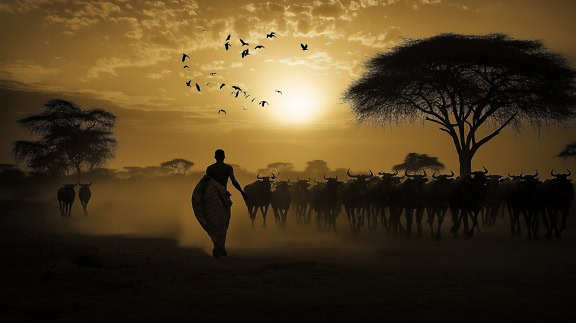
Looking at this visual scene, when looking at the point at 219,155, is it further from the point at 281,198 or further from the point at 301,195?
the point at 301,195

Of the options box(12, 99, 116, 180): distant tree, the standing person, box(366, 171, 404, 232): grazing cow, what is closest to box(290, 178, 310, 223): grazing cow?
box(366, 171, 404, 232): grazing cow

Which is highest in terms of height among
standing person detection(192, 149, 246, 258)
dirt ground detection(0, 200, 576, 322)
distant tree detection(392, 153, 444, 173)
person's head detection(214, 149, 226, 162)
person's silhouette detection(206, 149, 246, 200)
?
distant tree detection(392, 153, 444, 173)

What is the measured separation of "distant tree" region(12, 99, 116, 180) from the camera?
53.7 meters

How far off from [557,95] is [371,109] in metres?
10.7

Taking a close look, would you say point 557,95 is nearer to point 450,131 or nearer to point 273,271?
point 450,131

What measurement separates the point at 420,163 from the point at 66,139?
137ft

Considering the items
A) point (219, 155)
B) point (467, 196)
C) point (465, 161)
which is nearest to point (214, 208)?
point (219, 155)

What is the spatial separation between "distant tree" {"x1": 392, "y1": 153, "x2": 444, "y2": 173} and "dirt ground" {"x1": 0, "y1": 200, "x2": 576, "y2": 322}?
5231 cm

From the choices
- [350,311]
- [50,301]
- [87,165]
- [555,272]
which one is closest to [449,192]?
[555,272]

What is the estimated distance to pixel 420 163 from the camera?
66.6m

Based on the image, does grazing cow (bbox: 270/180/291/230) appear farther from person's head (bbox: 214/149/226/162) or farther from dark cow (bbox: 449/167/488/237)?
person's head (bbox: 214/149/226/162)

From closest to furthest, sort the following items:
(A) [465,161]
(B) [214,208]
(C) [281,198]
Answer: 1. (B) [214,208]
2. (C) [281,198]
3. (A) [465,161]

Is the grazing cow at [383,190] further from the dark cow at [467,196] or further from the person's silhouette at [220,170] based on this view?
the person's silhouette at [220,170]

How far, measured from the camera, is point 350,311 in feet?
22.4
